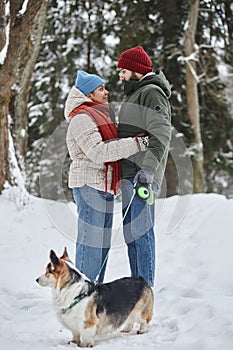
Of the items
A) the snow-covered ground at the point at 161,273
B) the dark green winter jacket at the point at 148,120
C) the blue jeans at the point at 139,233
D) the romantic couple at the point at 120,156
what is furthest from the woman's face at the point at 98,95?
the snow-covered ground at the point at 161,273

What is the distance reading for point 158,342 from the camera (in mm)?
3400

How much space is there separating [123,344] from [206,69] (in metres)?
11.1

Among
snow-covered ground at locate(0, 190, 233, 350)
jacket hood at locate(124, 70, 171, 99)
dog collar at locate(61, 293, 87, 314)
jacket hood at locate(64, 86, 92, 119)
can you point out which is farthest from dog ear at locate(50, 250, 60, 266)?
jacket hood at locate(124, 70, 171, 99)

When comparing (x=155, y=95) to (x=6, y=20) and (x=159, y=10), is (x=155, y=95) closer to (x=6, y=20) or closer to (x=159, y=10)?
(x=6, y=20)

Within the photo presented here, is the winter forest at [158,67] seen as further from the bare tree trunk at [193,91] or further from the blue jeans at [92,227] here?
the blue jeans at [92,227]

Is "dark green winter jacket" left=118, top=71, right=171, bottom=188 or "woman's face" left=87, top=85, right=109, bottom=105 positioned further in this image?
"woman's face" left=87, top=85, right=109, bottom=105

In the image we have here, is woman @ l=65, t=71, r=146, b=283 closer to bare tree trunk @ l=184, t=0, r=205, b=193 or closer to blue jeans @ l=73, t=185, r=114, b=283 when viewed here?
blue jeans @ l=73, t=185, r=114, b=283

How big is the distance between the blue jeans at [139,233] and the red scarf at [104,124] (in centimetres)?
10

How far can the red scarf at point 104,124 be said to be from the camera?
393cm

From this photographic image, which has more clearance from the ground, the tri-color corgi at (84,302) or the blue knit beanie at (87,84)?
the blue knit beanie at (87,84)

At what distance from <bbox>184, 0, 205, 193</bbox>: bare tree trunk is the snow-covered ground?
4.47m

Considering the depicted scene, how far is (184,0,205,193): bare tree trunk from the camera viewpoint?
12.6 meters

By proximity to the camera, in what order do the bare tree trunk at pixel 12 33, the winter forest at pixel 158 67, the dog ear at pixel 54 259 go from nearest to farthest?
the dog ear at pixel 54 259 < the bare tree trunk at pixel 12 33 < the winter forest at pixel 158 67

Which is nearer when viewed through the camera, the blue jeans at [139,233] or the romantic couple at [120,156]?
the romantic couple at [120,156]
